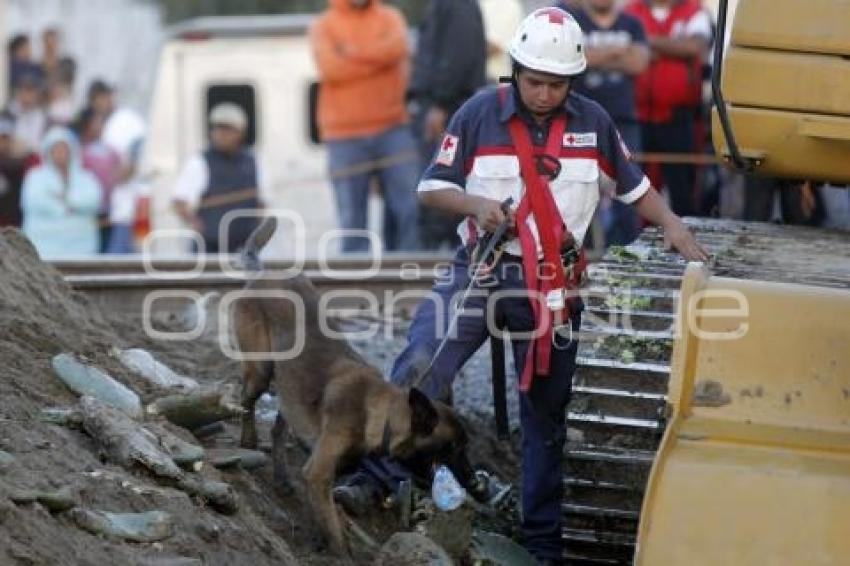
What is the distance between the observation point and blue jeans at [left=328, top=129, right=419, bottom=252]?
60.7ft

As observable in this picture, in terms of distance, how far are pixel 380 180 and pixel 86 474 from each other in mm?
10332

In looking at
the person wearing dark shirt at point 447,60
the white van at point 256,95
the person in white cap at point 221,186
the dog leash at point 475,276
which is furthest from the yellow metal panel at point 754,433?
the white van at point 256,95

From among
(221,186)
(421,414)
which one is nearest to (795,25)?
(421,414)

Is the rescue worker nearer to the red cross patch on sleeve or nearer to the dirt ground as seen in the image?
the red cross patch on sleeve

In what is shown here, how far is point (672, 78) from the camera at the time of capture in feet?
57.7

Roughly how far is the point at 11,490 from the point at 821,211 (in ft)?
25.8

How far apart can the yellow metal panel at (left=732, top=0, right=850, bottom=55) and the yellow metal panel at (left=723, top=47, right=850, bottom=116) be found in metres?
0.05

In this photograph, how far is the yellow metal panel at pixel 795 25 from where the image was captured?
990 cm

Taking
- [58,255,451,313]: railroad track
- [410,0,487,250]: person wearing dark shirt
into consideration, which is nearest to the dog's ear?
[58,255,451,313]: railroad track

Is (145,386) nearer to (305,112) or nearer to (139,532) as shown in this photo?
(139,532)

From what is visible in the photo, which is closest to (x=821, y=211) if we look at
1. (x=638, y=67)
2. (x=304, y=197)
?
(x=638, y=67)

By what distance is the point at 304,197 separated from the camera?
23.4m

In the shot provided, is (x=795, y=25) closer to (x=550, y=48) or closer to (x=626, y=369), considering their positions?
(x=550, y=48)

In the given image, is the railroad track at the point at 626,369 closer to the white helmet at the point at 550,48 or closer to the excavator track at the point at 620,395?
the excavator track at the point at 620,395
